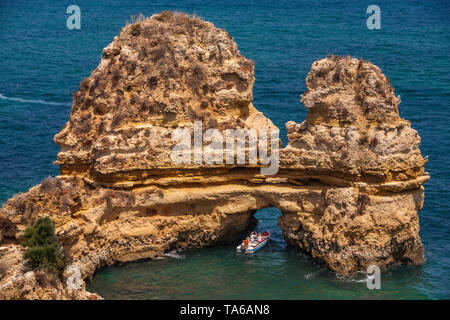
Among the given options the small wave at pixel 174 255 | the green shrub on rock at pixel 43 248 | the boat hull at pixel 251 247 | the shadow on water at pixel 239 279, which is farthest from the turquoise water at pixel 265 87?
the green shrub on rock at pixel 43 248

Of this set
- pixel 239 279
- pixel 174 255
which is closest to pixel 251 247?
pixel 239 279

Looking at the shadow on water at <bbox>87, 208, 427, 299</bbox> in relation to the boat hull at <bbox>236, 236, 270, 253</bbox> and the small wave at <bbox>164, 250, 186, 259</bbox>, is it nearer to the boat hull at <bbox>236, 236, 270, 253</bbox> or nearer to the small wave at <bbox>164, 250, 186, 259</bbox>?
the small wave at <bbox>164, 250, 186, 259</bbox>

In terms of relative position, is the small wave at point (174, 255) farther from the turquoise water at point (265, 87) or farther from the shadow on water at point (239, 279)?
the turquoise water at point (265, 87)

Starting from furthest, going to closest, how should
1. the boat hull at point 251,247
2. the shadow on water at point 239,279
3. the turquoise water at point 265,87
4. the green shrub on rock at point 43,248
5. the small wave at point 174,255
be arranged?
the boat hull at point 251,247 < the small wave at point 174,255 < the turquoise water at point 265,87 < the shadow on water at point 239,279 < the green shrub on rock at point 43,248

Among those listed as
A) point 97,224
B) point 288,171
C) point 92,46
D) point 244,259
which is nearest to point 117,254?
point 97,224

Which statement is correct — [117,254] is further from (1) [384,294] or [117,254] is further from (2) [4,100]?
(2) [4,100]
